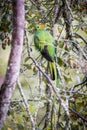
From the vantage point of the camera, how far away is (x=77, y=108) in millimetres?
1777

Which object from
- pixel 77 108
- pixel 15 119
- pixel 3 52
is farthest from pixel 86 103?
pixel 3 52

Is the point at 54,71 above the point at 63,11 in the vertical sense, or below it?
below

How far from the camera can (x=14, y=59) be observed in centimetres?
58

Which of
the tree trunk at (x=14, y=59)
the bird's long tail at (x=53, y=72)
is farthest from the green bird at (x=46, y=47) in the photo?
the tree trunk at (x=14, y=59)

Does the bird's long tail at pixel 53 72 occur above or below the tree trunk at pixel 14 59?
below

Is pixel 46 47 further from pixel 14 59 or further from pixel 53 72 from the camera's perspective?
pixel 14 59

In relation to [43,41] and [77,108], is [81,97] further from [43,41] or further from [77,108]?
[43,41]

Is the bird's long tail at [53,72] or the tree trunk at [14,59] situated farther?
the bird's long tail at [53,72]

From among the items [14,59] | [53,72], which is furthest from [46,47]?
[14,59]

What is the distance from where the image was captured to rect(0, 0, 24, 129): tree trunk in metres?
0.58

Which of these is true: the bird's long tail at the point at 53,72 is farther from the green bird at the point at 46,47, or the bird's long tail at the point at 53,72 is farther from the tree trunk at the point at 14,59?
the tree trunk at the point at 14,59

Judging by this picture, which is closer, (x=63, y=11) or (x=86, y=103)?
(x=63, y=11)

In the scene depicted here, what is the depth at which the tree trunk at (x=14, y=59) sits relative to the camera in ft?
1.90

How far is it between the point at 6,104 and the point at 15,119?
4.32ft
